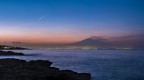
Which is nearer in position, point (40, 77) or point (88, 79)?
point (40, 77)

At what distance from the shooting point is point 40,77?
27234 mm

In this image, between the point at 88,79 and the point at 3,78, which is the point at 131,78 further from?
the point at 3,78

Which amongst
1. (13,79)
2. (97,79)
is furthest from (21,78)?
(97,79)

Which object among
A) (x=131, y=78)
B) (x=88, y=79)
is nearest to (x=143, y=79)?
(x=131, y=78)

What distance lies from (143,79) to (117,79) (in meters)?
4.88

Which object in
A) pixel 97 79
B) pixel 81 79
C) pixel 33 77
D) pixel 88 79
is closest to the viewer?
pixel 33 77

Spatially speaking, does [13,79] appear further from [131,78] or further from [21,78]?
[131,78]

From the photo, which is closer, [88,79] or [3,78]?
[3,78]

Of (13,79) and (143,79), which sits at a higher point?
(13,79)

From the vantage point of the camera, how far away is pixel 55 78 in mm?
27094

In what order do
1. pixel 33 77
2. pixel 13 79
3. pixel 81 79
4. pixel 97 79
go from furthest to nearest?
pixel 97 79 → pixel 81 79 → pixel 33 77 → pixel 13 79

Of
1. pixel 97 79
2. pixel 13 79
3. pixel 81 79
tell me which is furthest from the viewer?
pixel 97 79

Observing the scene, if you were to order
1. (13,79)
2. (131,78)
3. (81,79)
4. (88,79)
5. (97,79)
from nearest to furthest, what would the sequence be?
(13,79), (81,79), (88,79), (97,79), (131,78)

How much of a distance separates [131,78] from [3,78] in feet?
100
